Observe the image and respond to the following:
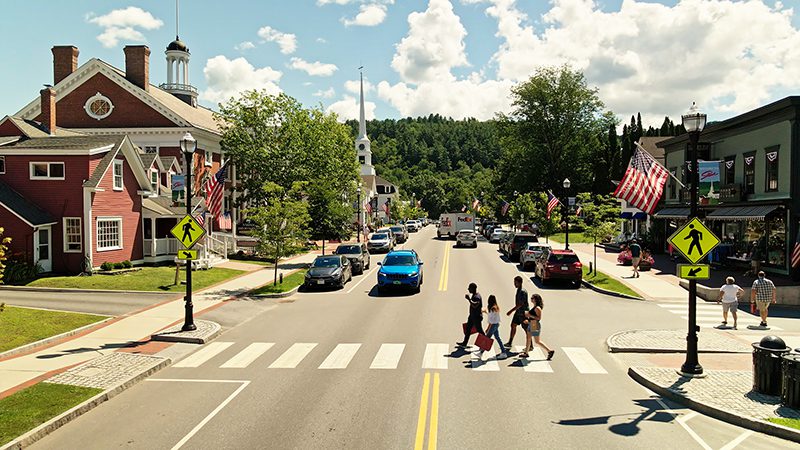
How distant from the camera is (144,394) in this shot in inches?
465

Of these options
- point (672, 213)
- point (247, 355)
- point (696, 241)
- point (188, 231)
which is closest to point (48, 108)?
point (188, 231)

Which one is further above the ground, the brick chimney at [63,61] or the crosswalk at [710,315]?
the brick chimney at [63,61]

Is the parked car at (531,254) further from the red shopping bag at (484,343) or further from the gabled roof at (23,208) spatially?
the gabled roof at (23,208)

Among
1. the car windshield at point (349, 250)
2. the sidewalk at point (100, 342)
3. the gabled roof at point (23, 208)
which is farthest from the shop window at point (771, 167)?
the gabled roof at point (23, 208)

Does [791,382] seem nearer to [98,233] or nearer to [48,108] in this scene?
[98,233]

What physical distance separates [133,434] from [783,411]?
36.4ft

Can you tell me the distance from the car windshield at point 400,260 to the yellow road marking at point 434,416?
47.0 feet

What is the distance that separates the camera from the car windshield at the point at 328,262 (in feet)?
92.1

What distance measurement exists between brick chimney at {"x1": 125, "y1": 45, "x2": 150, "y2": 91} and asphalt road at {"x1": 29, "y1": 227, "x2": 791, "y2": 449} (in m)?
34.4

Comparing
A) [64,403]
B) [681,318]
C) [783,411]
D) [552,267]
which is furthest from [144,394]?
[552,267]

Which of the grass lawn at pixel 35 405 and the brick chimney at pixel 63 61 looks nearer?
the grass lawn at pixel 35 405

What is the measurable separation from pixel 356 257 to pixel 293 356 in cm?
1878

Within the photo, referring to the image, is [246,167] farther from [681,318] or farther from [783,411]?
[783,411]

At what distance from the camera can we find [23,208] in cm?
2728
